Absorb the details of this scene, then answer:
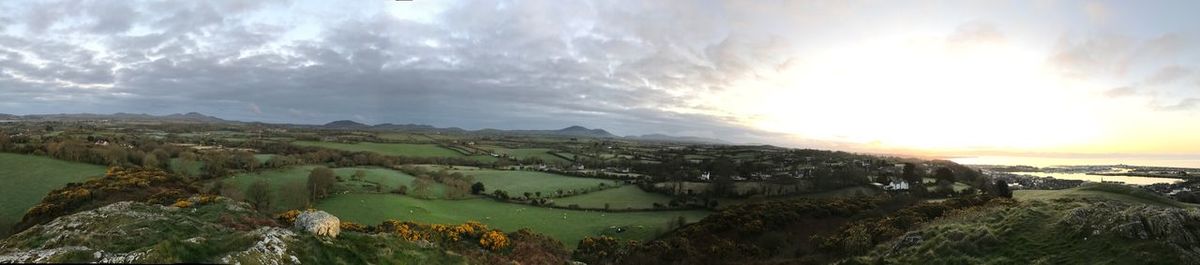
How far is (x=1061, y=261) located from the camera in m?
20.0

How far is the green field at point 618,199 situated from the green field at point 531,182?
5165 mm

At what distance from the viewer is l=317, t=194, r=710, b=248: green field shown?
49.4 meters

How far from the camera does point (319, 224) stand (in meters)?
21.7

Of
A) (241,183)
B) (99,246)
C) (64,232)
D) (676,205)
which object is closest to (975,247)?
(99,246)

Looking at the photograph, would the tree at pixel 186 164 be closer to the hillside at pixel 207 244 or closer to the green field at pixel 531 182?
the green field at pixel 531 182

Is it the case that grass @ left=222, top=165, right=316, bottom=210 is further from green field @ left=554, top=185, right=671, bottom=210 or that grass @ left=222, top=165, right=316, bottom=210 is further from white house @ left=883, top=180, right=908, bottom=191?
white house @ left=883, top=180, right=908, bottom=191

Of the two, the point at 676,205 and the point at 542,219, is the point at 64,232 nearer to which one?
the point at 542,219

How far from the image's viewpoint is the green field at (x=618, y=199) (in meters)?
66.7

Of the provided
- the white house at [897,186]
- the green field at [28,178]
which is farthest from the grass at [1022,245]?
the green field at [28,178]

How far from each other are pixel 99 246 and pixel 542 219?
4074 cm

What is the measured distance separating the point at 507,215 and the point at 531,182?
27.5 m

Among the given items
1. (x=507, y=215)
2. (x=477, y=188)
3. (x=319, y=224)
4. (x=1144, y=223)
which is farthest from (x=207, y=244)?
(x=477, y=188)

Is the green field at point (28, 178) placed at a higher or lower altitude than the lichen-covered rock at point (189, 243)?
lower

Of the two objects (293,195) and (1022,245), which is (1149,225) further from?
(293,195)
